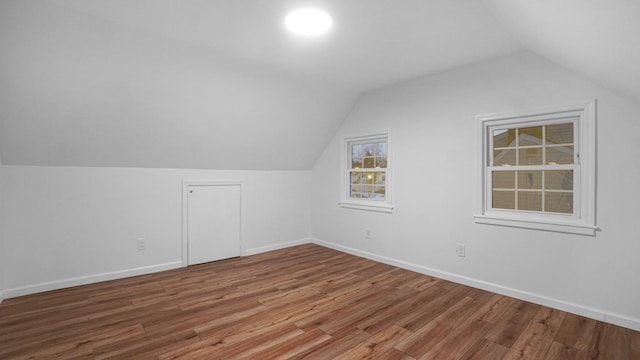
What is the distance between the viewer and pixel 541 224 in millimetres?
2900

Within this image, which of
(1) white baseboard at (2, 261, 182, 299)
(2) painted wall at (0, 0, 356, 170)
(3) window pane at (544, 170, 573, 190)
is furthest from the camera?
(1) white baseboard at (2, 261, 182, 299)

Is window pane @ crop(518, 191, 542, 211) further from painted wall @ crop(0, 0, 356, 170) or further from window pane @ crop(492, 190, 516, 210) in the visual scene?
painted wall @ crop(0, 0, 356, 170)

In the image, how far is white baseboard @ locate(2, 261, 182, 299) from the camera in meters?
3.01

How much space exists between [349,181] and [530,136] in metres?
2.52

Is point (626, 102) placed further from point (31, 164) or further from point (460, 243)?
point (31, 164)

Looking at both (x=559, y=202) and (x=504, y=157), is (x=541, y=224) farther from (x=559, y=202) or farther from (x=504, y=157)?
(x=504, y=157)

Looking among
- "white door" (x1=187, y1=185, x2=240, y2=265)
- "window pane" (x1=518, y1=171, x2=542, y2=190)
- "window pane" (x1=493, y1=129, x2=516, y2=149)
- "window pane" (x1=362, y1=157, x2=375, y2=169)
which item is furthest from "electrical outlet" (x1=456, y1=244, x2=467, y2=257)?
"white door" (x1=187, y1=185, x2=240, y2=265)

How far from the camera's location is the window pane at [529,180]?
303 cm

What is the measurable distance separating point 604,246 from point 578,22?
2018 millimetres

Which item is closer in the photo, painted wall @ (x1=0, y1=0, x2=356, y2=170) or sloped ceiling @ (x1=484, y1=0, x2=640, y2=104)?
sloped ceiling @ (x1=484, y1=0, x2=640, y2=104)

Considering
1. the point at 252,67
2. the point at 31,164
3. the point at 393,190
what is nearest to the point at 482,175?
the point at 393,190

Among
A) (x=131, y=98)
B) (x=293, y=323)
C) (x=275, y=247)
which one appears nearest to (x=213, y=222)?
(x=275, y=247)

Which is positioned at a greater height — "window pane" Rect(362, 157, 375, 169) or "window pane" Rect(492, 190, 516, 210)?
"window pane" Rect(362, 157, 375, 169)

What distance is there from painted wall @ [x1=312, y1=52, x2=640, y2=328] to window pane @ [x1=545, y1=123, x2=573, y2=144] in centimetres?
24
